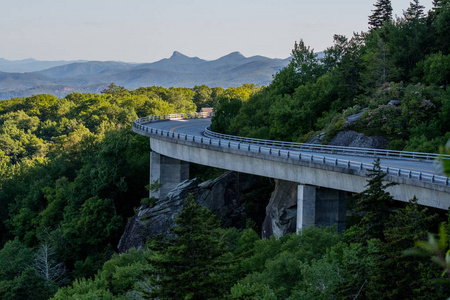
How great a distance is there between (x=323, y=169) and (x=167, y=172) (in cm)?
2615

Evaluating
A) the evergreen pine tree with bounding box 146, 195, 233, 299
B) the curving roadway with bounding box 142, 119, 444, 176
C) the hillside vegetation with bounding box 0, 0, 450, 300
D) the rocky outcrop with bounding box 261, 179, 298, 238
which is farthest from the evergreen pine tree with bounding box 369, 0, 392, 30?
the evergreen pine tree with bounding box 146, 195, 233, 299

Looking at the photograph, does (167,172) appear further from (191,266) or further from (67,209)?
(191,266)

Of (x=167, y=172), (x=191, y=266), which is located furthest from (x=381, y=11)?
(x=191, y=266)

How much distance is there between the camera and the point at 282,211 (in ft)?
129

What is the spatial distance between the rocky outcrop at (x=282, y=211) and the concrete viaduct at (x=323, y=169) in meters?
1.74

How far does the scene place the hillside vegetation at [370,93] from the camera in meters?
44.8

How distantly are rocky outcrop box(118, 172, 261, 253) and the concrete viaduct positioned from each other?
2561mm

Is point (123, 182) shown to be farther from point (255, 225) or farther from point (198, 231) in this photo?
point (198, 231)

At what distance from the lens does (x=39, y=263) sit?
45.1 metres

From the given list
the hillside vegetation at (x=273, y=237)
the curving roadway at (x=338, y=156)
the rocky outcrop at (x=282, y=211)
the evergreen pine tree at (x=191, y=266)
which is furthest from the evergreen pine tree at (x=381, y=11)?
the evergreen pine tree at (x=191, y=266)

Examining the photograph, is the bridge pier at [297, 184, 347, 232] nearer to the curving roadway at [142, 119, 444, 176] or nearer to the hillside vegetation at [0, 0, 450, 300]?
the hillside vegetation at [0, 0, 450, 300]

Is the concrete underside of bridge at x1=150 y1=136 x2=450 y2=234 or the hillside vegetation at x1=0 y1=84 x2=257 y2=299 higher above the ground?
the concrete underside of bridge at x1=150 y1=136 x2=450 y2=234

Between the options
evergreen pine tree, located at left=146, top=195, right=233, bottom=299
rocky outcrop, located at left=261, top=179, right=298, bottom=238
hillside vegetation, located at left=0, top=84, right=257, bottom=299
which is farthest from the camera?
hillside vegetation, located at left=0, top=84, right=257, bottom=299

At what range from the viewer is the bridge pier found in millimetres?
35688
